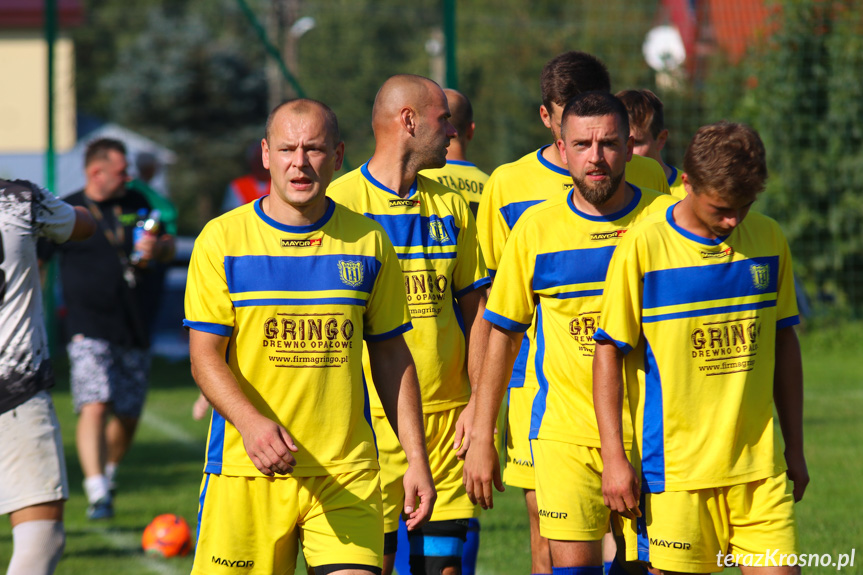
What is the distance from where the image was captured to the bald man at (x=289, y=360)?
3783 millimetres

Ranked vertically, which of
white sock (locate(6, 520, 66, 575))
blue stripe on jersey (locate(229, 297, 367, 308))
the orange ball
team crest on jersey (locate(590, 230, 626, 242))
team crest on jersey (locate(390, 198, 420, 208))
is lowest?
the orange ball

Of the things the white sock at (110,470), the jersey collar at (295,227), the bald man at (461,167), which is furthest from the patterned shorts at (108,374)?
the jersey collar at (295,227)

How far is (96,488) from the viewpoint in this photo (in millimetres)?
8016

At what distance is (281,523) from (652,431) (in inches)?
51.8

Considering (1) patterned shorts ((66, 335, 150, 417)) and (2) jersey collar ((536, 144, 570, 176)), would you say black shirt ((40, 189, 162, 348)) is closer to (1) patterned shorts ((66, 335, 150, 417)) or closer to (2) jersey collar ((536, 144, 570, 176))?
(1) patterned shorts ((66, 335, 150, 417))

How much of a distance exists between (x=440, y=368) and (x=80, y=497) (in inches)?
195

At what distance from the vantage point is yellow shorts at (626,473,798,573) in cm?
382

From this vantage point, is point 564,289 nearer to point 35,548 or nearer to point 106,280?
point 35,548

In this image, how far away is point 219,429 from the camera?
3895 millimetres

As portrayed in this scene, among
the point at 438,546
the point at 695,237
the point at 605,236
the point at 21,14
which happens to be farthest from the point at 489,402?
the point at 21,14

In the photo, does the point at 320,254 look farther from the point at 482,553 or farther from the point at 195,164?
the point at 195,164

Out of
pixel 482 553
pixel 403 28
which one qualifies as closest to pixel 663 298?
pixel 482 553

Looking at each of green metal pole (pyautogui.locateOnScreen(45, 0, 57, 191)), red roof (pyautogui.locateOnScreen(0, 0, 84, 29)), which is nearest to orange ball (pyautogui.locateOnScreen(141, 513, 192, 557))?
green metal pole (pyautogui.locateOnScreen(45, 0, 57, 191))

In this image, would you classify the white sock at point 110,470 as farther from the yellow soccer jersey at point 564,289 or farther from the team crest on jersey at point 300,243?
the team crest on jersey at point 300,243
